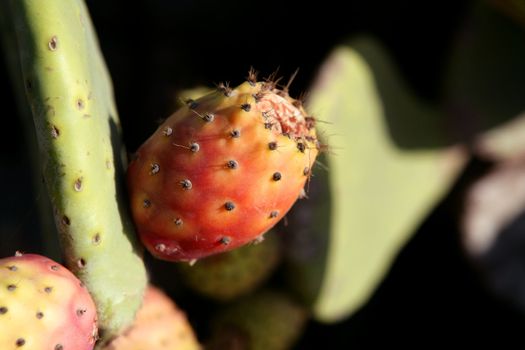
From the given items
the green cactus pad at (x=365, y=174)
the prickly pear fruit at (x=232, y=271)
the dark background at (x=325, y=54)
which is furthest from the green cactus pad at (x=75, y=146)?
the dark background at (x=325, y=54)

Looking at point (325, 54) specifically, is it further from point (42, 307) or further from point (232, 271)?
point (42, 307)

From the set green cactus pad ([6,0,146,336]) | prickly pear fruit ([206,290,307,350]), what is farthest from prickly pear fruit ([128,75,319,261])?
prickly pear fruit ([206,290,307,350])

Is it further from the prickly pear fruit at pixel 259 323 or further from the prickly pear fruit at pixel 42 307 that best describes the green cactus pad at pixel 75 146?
the prickly pear fruit at pixel 259 323

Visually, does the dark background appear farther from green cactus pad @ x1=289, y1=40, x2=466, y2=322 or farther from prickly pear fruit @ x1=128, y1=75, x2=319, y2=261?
prickly pear fruit @ x1=128, y1=75, x2=319, y2=261

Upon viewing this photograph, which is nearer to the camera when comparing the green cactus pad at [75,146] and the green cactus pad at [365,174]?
the green cactus pad at [75,146]

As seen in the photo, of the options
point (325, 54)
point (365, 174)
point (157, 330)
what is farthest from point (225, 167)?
point (325, 54)

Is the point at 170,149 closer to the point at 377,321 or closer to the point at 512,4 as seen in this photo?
the point at 512,4

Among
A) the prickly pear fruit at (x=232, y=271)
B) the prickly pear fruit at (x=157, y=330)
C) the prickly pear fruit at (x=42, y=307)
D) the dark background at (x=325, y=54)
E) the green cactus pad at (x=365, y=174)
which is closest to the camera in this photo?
the prickly pear fruit at (x=42, y=307)
